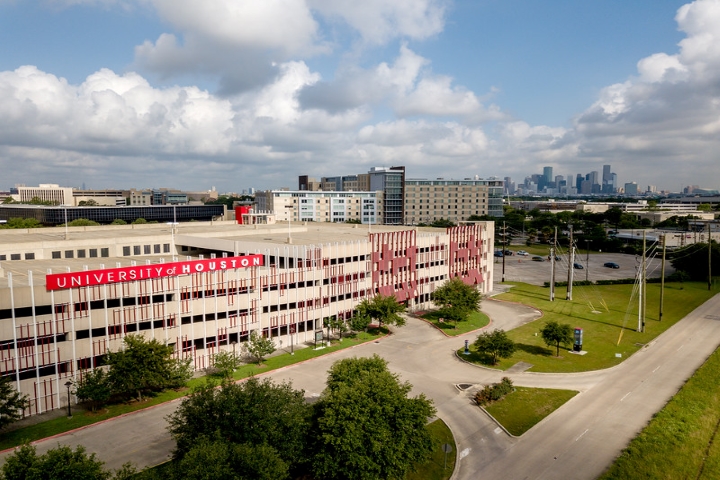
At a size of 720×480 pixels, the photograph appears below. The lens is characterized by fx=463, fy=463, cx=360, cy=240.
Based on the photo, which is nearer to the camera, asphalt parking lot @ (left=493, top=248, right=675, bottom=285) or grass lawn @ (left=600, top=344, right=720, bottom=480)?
grass lawn @ (left=600, top=344, right=720, bottom=480)

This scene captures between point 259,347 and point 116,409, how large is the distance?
631 inches

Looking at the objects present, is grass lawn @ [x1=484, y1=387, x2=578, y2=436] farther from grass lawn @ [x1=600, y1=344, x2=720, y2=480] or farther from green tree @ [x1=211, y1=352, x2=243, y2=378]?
green tree @ [x1=211, y1=352, x2=243, y2=378]

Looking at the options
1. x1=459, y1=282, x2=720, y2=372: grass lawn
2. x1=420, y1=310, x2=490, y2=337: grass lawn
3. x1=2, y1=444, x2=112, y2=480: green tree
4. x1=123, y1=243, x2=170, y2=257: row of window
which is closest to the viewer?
x1=2, y1=444, x2=112, y2=480: green tree

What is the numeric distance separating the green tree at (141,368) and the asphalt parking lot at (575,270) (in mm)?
86330

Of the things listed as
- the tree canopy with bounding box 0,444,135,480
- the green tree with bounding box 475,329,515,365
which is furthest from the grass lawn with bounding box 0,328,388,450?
the green tree with bounding box 475,329,515,365

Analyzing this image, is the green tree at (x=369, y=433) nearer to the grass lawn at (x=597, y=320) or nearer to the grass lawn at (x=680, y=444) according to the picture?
the grass lawn at (x=680, y=444)

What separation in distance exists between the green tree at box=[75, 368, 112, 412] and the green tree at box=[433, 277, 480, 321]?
47.6 m

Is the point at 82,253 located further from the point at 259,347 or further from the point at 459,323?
the point at 459,323

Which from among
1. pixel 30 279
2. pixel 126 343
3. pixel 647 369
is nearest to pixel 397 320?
pixel 647 369

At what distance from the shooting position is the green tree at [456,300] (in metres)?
72.4

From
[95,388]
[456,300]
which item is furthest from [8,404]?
[456,300]

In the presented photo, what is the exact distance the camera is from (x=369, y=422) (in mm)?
31172

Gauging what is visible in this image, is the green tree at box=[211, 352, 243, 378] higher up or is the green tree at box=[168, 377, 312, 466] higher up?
the green tree at box=[168, 377, 312, 466]

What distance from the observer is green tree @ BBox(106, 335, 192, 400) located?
143 feet
